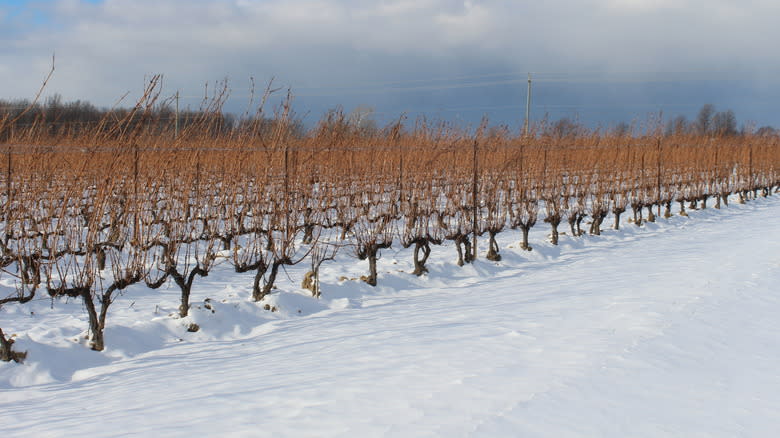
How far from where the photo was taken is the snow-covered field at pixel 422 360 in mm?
3020

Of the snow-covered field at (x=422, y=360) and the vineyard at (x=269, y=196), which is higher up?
the vineyard at (x=269, y=196)

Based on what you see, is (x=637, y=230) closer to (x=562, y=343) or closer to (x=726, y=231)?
(x=726, y=231)

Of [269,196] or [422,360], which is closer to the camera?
[422,360]

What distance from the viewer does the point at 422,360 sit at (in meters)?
3.92

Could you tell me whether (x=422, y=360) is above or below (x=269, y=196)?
below

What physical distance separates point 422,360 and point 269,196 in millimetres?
4433

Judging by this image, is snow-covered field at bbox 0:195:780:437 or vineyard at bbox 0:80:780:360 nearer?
snow-covered field at bbox 0:195:780:437

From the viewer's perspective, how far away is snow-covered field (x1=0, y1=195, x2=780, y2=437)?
302 centimetres

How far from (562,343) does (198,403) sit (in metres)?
2.24

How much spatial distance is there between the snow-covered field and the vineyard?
285mm

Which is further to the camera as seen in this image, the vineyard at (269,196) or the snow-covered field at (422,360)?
the vineyard at (269,196)

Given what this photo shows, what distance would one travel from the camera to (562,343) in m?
4.16

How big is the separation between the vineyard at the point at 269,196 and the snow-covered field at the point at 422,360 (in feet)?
0.93

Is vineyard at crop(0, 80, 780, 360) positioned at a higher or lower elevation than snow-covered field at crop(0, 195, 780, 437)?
higher
